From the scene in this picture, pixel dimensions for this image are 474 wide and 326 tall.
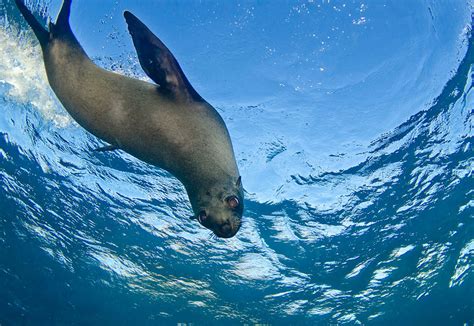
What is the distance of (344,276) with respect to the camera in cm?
1745

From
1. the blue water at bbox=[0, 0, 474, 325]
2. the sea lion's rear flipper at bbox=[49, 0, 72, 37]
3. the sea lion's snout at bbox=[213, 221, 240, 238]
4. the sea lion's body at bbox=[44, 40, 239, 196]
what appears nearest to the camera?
the sea lion's snout at bbox=[213, 221, 240, 238]

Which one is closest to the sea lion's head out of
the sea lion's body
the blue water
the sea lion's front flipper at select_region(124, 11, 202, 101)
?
the sea lion's body

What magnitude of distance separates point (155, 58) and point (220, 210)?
933 millimetres

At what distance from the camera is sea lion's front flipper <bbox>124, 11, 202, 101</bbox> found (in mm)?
2119

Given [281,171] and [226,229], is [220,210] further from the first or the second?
[281,171]

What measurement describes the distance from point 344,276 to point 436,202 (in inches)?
235

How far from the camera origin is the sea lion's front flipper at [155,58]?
2119 mm

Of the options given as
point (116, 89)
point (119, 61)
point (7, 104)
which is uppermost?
point (7, 104)

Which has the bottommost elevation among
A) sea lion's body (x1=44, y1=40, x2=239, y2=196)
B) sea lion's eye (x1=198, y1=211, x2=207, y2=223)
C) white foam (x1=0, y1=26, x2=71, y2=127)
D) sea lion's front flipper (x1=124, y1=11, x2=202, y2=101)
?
sea lion's eye (x1=198, y1=211, x2=207, y2=223)

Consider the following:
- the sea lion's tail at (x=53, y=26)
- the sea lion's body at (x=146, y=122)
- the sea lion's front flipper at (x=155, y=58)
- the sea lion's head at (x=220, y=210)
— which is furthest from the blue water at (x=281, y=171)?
the sea lion's head at (x=220, y=210)

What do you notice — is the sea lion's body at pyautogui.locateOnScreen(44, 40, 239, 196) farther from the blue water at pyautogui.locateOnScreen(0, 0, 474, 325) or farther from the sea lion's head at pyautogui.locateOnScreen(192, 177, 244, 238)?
the blue water at pyautogui.locateOnScreen(0, 0, 474, 325)

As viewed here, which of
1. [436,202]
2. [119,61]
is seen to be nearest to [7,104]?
[119,61]

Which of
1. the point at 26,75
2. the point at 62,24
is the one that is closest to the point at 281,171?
the point at 26,75

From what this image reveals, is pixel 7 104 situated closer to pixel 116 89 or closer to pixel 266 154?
pixel 266 154
